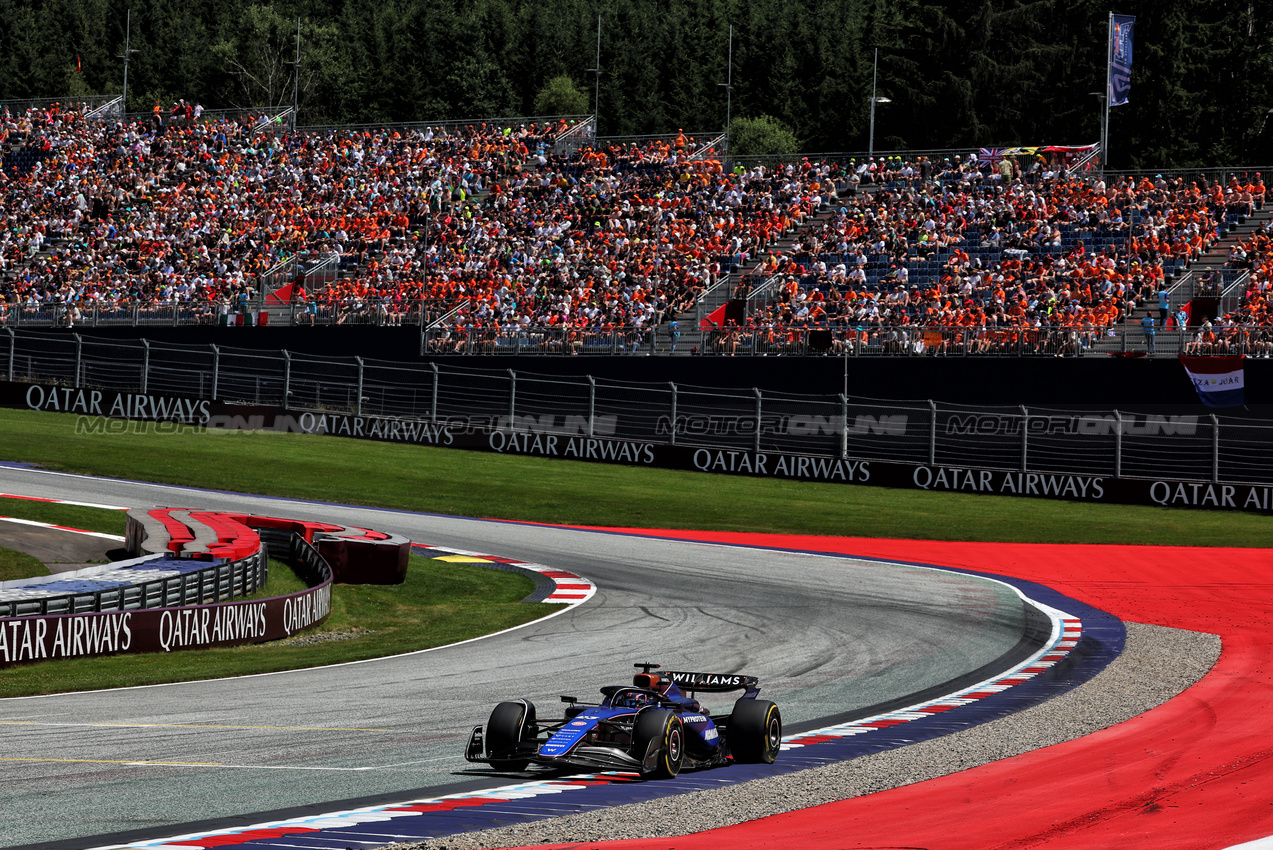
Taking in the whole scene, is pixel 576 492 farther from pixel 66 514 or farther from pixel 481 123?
pixel 481 123

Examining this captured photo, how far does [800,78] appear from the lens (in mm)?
102750

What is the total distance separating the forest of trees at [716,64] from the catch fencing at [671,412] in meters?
32.1

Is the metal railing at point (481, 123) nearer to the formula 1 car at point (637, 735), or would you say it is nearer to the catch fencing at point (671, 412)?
the catch fencing at point (671, 412)

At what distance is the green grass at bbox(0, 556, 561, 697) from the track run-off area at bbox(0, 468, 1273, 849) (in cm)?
52

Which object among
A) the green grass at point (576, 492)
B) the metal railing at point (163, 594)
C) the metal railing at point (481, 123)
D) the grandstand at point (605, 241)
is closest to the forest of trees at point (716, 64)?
the grandstand at point (605, 241)

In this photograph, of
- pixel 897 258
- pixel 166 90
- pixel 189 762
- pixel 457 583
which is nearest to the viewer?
pixel 189 762

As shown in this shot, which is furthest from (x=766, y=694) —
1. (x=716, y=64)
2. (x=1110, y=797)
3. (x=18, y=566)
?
(x=716, y=64)

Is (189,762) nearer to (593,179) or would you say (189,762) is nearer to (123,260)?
(593,179)

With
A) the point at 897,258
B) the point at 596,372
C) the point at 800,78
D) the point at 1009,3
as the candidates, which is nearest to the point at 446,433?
the point at 596,372

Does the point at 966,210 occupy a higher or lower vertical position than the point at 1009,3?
lower

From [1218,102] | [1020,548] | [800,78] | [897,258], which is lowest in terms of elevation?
[1020,548]

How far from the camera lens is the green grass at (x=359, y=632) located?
1221cm

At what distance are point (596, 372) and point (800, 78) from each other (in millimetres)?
73045

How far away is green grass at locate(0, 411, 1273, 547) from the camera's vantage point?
26.5m
